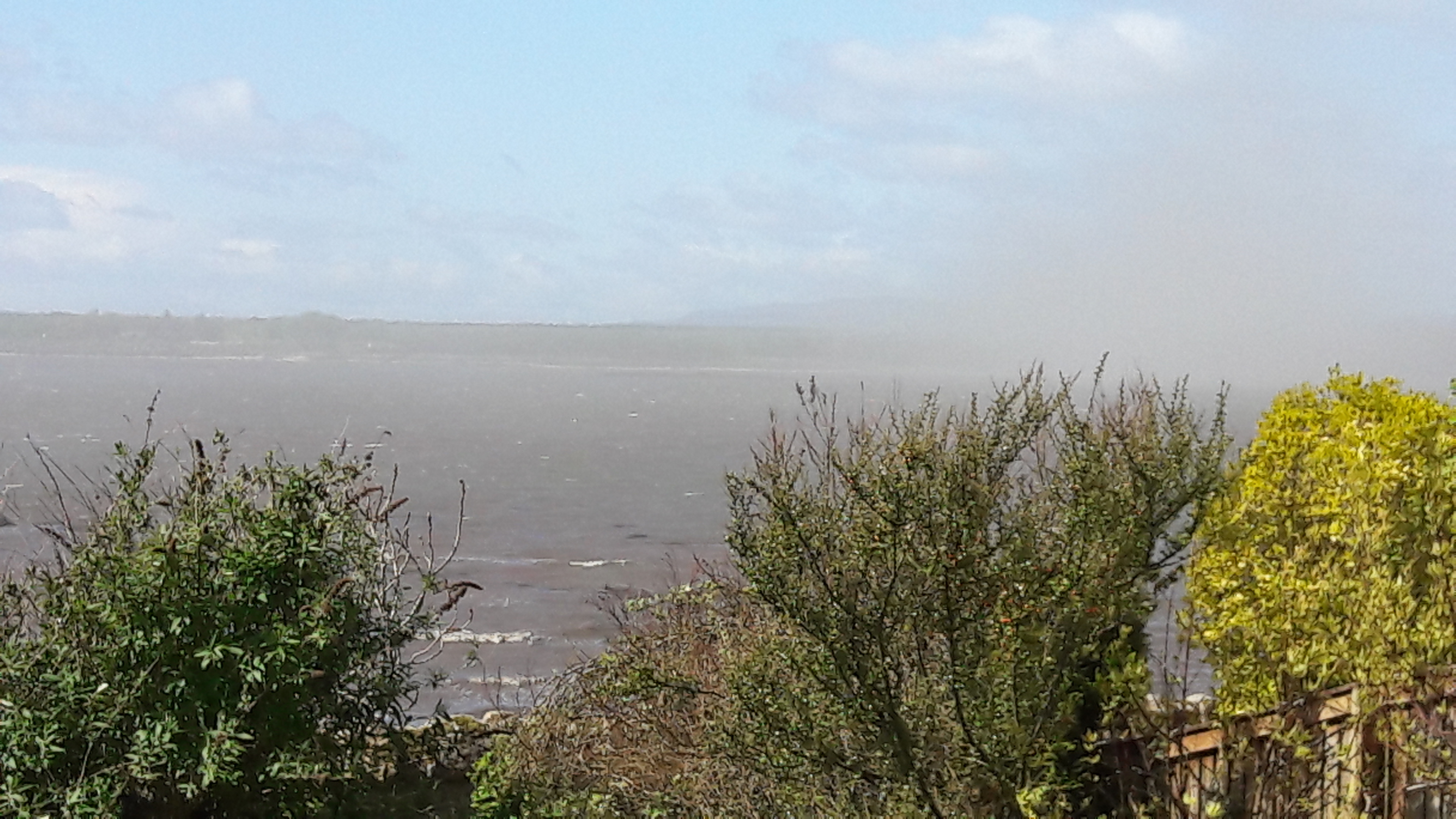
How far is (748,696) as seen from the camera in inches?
340

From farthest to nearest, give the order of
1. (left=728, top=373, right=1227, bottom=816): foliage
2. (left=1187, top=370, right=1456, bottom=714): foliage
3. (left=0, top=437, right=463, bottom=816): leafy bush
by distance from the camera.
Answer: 1. (left=0, top=437, right=463, bottom=816): leafy bush
2. (left=728, top=373, right=1227, bottom=816): foliage
3. (left=1187, top=370, right=1456, bottom=714): foliage

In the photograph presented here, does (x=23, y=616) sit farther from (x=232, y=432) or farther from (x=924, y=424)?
(x=232, y=432)

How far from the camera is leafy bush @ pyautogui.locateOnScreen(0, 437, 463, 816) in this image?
865 cm

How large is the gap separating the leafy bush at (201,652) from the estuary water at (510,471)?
1.85m

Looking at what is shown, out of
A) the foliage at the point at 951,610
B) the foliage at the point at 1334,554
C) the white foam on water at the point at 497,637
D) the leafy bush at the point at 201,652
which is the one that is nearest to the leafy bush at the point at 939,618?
the foliage at the point at 951,610

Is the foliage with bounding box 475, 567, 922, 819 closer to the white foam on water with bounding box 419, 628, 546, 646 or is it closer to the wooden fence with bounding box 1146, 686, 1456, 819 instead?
the wooden fence with bounding box 1146, 686, 1456, 819

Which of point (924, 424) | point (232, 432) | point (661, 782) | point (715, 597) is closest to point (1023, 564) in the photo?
point (924, 424)

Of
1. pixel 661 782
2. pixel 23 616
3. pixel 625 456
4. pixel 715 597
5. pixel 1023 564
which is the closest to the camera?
pixel 1023 564

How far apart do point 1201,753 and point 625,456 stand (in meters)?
69.7

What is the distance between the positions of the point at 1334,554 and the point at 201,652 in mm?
6519

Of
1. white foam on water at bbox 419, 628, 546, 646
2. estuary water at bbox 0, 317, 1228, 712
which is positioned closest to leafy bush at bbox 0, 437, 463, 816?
estuary water at bbox 0, 317, 1228, 712

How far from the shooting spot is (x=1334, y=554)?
796 centimetres

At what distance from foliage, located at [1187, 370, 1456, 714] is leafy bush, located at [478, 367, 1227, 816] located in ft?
1.77

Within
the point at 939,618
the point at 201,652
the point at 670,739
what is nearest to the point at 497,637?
the point at 670,739
